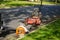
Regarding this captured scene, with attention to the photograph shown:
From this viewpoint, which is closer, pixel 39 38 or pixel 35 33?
pixel 39 38

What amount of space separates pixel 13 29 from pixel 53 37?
335 cm

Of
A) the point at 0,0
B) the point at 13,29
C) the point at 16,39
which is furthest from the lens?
the point at 0,0

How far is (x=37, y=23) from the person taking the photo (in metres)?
14.1

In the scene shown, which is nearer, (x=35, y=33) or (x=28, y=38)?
(x=28, y=38)

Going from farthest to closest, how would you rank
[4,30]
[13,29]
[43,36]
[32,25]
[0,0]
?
[0,0] → [32,25] → [13,29] → [4,30] → [43,36]

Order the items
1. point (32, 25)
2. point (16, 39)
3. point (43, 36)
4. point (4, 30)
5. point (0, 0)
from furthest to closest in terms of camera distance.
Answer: point (0, 0) → point (32, 25) → point (4, 30) → point (43, 36) → point (16, 39)

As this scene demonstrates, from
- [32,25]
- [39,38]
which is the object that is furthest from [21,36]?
[32,25]

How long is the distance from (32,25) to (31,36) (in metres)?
3.29

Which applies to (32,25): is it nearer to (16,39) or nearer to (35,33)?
(35,33)

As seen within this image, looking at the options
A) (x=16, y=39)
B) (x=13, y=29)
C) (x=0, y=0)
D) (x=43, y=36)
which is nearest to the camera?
(x=16, y=39)

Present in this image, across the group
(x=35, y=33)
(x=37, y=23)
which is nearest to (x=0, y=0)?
(x=37, y=23)

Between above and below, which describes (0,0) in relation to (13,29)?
below

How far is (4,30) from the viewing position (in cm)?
1129

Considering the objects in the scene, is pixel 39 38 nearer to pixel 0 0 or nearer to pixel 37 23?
pixel 37 23
